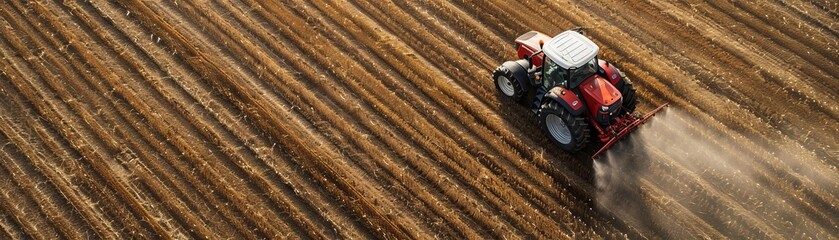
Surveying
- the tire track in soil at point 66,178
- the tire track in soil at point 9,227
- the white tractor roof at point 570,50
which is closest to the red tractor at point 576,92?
the white tractor roof at point 570,50

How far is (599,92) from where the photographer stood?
13477mm

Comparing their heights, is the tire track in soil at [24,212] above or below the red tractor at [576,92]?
above

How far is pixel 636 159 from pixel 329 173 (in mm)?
5618

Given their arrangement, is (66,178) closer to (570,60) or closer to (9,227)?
→ (9,227)

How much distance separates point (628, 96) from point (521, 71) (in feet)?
6.59

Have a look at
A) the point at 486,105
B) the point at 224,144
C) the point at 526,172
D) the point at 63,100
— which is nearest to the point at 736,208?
the point at 526,172

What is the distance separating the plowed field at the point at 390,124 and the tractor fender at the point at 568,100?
1211 millimetres

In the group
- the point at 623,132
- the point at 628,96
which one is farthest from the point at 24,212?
the point at 628,96

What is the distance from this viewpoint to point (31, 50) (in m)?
16.3

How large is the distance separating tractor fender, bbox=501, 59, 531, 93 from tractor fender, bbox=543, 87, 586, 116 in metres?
0.87

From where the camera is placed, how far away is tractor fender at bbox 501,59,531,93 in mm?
14547

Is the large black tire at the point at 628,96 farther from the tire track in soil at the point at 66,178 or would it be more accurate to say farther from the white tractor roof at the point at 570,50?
the tire track in soil at the point at 66,178

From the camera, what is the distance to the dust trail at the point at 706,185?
43.8 ft

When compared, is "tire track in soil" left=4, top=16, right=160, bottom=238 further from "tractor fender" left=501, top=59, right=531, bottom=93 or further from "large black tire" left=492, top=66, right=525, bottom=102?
"tractor fender" left=501, top=59, right=531, bottom=93
